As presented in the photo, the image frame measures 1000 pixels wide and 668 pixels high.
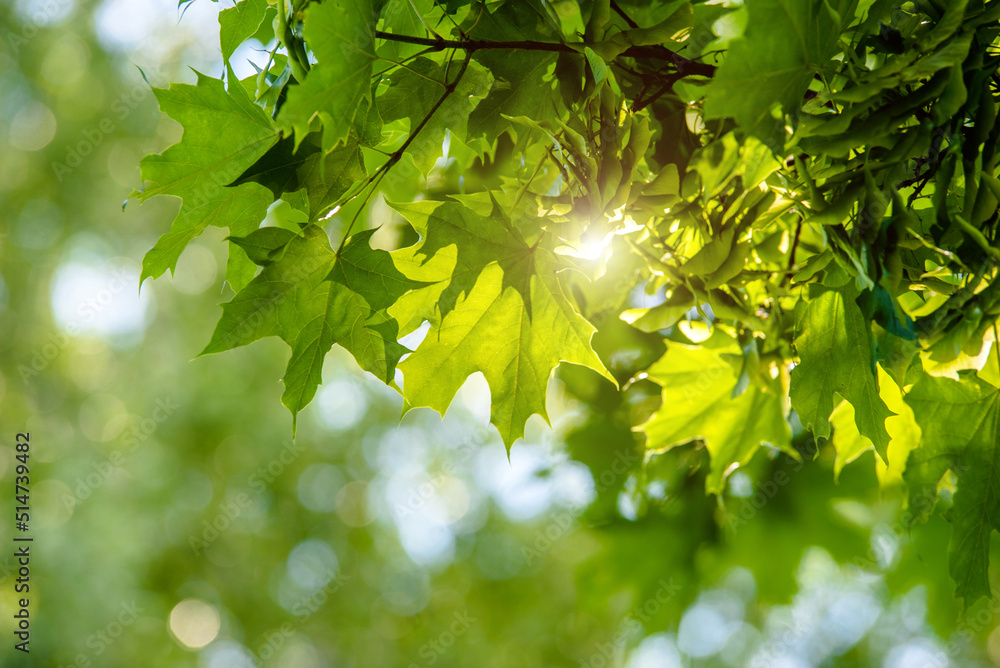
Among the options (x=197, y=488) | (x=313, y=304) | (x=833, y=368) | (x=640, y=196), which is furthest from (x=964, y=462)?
(x=197, y=488)

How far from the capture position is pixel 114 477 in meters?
4.59

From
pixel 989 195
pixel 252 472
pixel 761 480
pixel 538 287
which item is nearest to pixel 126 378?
pixel 252 472

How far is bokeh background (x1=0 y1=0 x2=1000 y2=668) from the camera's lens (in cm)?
434

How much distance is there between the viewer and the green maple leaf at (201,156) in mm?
652

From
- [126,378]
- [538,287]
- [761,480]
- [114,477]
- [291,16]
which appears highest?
[291,16]

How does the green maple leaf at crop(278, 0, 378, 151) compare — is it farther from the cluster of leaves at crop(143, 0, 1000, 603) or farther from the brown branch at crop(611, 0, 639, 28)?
the brown branch at crop(611, 0, 639, 28)

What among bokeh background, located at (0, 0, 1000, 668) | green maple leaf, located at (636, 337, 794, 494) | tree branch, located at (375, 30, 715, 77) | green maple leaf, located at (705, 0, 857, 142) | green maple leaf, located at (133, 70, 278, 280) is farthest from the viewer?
bokeh background, located at (0, 0, 1000, 668)

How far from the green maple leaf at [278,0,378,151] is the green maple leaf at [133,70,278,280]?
164mm

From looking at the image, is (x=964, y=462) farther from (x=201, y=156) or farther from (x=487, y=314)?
(x=201, y=156)

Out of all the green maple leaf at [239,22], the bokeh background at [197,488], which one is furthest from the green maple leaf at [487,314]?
the bokeh background at [197,488]

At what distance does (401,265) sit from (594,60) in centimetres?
28

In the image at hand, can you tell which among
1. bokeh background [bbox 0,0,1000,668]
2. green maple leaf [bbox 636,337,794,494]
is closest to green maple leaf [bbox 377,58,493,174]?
green maple leaf [bbox 636,337,794,494]

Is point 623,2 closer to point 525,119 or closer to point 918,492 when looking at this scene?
point 525,119

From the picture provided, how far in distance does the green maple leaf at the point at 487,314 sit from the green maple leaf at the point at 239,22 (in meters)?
0.25
